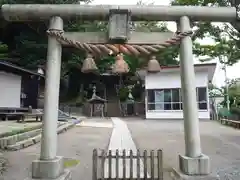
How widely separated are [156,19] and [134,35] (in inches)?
27.1

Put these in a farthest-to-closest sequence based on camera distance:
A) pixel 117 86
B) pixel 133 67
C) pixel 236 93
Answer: pixel 117 86, pixel 133 67, pixel 236 93

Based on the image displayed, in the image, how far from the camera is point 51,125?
495 cm

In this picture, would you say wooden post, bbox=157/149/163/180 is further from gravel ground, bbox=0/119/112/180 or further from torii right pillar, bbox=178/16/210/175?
gravel ground, bbox=0/119/112/180

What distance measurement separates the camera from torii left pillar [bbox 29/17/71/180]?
470 centimetres

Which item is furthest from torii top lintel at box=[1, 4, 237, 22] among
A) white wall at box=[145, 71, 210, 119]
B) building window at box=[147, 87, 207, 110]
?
building window at box=[147, 87, 207, 110]

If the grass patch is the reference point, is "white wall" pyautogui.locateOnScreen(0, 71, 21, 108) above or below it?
above

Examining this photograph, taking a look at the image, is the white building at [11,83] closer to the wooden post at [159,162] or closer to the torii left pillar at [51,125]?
the torii left pillar at [51,125]

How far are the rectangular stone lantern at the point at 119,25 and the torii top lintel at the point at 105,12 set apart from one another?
12cm

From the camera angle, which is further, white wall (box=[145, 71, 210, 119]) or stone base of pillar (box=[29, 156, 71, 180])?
white wall (box=[145, 71, 210, 119])

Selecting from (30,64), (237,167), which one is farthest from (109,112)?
(237,167)

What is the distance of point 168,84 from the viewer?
24.5 metres

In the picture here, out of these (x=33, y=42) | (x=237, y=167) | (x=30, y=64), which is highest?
(x=33, y=42)

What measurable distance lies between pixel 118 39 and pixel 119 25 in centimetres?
32

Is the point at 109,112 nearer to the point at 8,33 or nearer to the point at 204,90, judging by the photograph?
the point at 204,90
